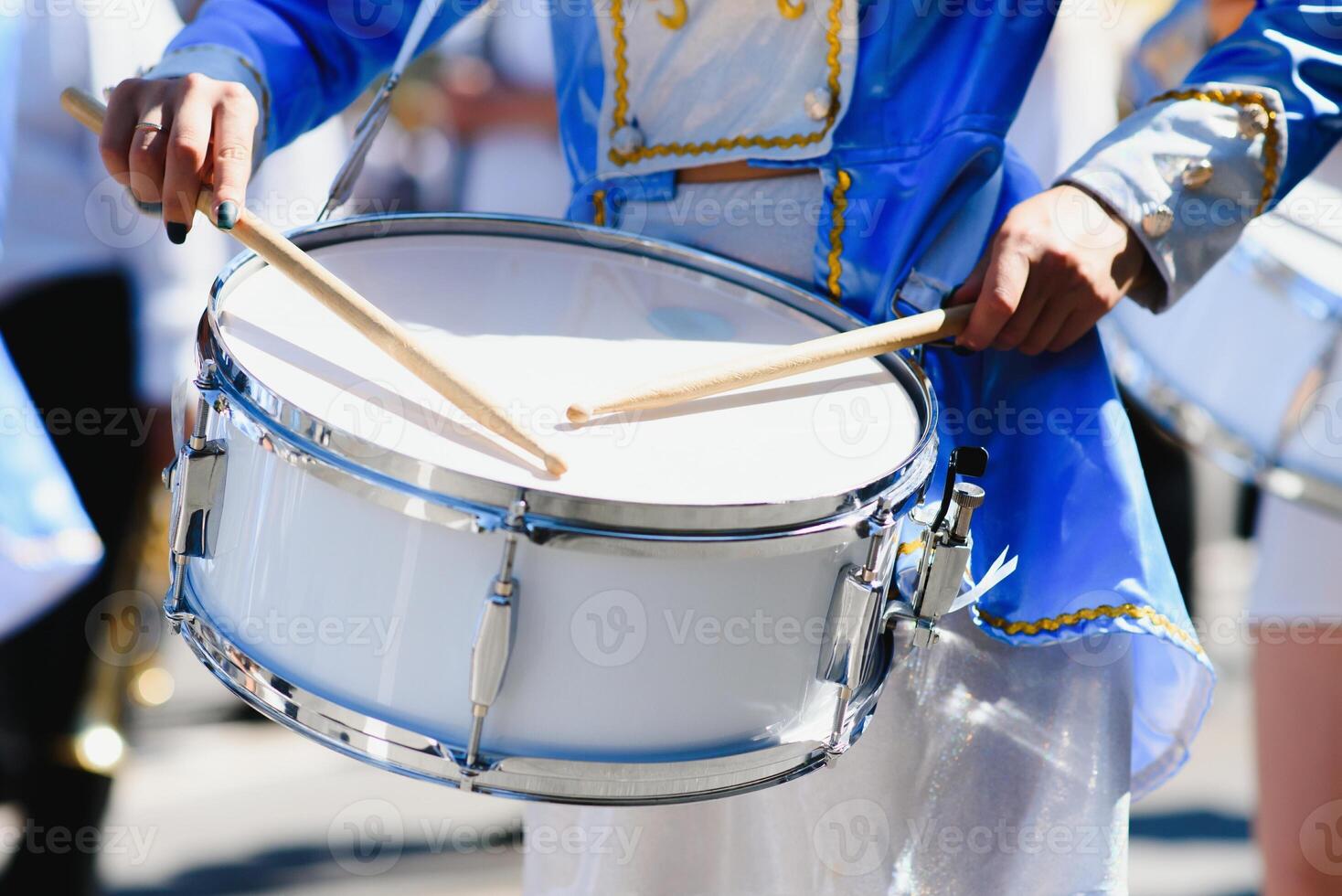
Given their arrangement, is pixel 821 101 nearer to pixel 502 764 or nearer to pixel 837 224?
pixel 837 224

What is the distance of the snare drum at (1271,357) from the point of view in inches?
71.4

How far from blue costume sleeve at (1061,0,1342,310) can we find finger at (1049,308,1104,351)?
0.08 metres

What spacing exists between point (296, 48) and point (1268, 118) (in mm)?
913

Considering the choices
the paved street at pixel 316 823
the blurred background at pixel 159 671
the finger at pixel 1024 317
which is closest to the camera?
the finger at pixel 1024 317

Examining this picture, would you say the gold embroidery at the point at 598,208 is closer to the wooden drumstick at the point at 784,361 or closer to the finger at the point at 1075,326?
the wooden drumstick at the point at 784,361

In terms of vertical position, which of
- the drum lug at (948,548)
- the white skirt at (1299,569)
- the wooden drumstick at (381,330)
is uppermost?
the wooden drumstick at (381,330)

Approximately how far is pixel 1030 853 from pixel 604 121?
0.78 metres

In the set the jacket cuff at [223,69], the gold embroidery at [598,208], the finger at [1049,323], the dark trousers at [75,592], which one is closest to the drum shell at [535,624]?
the finger at [1049,323]

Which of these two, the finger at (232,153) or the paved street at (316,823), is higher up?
the finger at (232,153)

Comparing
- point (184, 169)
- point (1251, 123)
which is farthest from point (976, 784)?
point (184, 169)

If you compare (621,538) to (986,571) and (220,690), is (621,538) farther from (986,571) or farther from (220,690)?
(220,690)

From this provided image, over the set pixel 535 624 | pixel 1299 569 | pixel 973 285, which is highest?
pixel 973 285

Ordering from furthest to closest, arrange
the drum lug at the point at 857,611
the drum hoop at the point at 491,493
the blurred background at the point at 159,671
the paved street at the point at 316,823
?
the paved street at the point at 316,823, the blurred background at the point at 159,671, the drum lug at the point at 857,611, the drum hoop at the point at 491,493

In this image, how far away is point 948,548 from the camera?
1123mm
